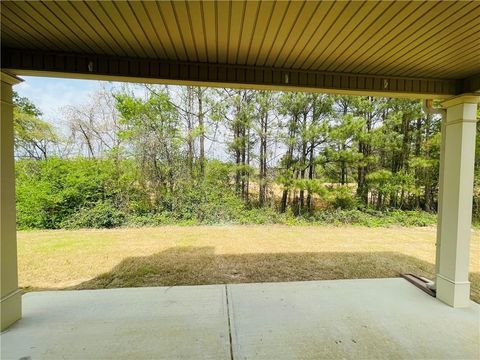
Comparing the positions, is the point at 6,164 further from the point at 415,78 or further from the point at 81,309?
the point at 415,78

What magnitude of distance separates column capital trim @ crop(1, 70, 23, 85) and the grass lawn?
2.37m

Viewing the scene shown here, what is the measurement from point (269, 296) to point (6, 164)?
2833mm

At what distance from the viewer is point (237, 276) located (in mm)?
3582

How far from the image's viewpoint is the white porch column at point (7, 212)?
2143mm

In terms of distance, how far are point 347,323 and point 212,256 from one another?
257 centimetres

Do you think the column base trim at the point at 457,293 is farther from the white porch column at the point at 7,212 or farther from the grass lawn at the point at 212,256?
the white porch column at the point at 7,212

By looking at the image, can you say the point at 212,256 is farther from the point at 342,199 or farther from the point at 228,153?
the point at 342,199

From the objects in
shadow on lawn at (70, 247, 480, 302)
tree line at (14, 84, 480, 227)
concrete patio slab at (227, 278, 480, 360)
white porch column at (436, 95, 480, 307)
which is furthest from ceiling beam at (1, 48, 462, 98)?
tree line at (14, 84, 480, 227)

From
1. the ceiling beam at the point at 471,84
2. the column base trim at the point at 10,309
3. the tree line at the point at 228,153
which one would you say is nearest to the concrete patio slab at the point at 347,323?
the column base trim at the point at 10,309

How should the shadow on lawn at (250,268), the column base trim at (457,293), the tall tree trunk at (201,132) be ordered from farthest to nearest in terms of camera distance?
the tall tree trunk at (201,132)
the shadow on lawn at (250,268)
the column base trim at (457,293)

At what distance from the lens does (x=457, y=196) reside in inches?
102

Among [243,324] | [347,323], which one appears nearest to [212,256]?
[243,324]

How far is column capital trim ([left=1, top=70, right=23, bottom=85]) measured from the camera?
2.14m

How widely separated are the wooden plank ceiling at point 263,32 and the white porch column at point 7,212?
48 cm
